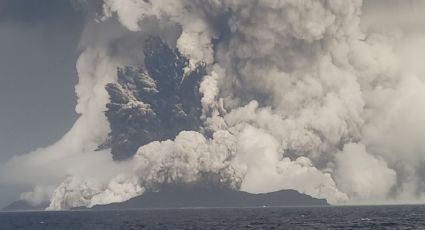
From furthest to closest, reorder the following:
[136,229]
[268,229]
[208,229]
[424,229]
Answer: [136,229] < [208,229] < [268,229] < [424,229]

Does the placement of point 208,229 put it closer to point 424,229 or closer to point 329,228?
point 329,228

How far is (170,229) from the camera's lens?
19250 centimetres

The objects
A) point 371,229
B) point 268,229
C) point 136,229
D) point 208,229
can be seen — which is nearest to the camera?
point 371,229

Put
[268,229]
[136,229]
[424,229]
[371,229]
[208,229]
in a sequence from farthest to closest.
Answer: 1. [136,229]
2. [208,229]
3. [268,229]
4. [371,229]
5. [424,229]

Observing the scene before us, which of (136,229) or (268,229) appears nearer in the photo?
(268,229)

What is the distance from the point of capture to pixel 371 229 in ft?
536

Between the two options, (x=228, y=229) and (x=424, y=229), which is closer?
(x=424, y=229)

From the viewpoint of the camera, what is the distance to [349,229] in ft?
545

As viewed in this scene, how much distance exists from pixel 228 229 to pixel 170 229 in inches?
809

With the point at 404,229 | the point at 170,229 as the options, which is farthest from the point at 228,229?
the point at 404,229

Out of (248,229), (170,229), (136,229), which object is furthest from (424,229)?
(136,229)

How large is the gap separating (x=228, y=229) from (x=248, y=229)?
27.9 feet

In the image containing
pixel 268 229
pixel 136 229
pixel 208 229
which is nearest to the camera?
pixel 268 229

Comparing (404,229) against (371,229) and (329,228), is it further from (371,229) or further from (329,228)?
(329,228)
